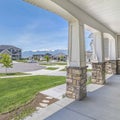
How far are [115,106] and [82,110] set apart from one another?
947 millimetres

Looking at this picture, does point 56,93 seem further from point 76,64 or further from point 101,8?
point 101,8

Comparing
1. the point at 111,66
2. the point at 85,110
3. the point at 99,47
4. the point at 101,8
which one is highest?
the point at 101,8

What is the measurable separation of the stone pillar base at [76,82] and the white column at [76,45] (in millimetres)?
186

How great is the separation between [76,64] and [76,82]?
1.76ft

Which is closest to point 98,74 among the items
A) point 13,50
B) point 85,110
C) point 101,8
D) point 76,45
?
point 76,45

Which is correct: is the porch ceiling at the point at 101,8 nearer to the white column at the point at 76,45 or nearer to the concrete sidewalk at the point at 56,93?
the white column at the point at 76,45

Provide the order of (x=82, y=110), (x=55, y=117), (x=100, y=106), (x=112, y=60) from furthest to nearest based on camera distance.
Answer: (x=112, y=60) < (x=100, y=106) < (x=82, y=110) < (x=55, y=117)

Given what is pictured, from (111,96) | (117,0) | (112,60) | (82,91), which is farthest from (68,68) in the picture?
(112,60)

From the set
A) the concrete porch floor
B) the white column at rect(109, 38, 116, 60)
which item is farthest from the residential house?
the concrete porch floor

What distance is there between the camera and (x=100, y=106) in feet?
13.1

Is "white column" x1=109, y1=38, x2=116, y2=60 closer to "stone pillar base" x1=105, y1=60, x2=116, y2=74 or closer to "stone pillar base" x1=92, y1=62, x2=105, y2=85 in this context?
"stone pillar base" x1=105, y1=60, x2=116, y2=74

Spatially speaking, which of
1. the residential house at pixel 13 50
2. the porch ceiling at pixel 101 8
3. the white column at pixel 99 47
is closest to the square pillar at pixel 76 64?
the porch ceiling at pixel 101 8

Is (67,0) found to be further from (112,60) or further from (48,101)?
(112,60)

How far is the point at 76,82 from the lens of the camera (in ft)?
14.6
